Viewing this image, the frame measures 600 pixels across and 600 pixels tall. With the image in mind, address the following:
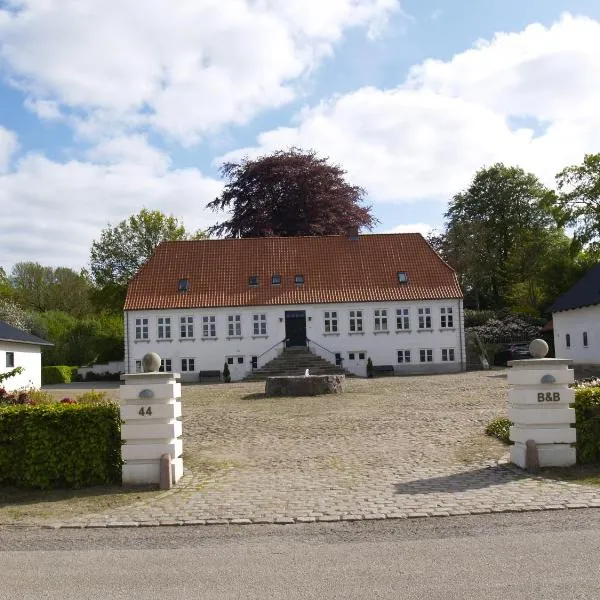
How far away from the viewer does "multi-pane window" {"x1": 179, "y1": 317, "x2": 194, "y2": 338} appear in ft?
134

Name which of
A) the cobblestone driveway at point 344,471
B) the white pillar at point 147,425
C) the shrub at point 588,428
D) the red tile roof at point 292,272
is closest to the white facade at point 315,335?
the red tile roof at point 292,272

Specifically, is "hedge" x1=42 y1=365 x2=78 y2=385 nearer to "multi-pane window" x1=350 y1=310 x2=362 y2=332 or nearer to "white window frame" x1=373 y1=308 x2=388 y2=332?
"multi-pane window" x1=350 y1=310 x2=362 y2=332

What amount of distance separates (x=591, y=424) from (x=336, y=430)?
5984mm

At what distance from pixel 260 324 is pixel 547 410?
31190 mm

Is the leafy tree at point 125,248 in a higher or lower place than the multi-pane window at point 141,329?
higher

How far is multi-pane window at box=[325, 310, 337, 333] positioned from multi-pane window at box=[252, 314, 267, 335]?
3.58 m

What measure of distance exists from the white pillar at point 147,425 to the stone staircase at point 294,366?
2744cm

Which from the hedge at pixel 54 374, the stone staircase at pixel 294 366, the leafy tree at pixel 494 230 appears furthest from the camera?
the leafy tree at pixel 494 230

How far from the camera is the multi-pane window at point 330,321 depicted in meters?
41.0

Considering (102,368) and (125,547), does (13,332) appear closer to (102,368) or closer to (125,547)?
(102,368)

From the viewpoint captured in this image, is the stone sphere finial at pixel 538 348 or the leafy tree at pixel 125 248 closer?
the stone sphere finial at pixel 538 348

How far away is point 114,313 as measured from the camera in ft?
203

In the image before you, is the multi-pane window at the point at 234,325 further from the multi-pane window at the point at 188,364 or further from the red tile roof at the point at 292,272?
the multi-pane window at the point at 188,364

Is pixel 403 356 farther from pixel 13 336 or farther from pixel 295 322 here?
pixel 13 336
